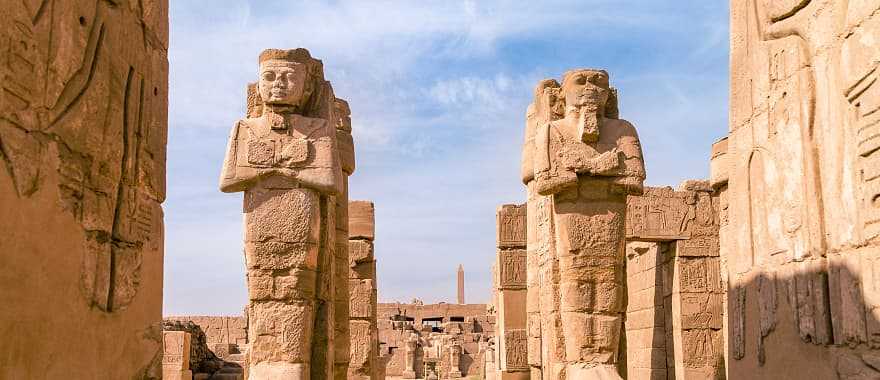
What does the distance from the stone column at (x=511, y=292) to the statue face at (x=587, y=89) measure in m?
5.89

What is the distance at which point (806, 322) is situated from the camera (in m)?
4.16

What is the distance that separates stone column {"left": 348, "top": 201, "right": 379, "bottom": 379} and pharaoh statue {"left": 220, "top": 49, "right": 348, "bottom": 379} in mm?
A: 4932

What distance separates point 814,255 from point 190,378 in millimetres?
12326

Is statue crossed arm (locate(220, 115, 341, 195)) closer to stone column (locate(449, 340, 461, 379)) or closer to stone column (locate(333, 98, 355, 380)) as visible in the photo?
stone column (locate(333, 98, 355, 380))

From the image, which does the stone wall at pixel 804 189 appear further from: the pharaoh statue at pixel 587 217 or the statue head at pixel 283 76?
the statue head at pixel 283 76

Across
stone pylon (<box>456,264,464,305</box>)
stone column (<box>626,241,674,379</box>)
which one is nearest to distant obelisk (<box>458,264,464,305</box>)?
stone pylon (<box>456,264,464,305</box>)

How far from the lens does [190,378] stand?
48.5 ft

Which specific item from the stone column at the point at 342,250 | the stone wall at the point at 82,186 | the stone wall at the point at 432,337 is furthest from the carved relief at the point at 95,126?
the stone wall at the point at 432,337

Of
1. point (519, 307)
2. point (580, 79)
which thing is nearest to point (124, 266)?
point (580, 79)

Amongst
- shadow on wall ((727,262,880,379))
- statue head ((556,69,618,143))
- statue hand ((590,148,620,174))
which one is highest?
statue head ((556,69,618,143))

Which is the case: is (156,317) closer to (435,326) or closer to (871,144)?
(871,144)

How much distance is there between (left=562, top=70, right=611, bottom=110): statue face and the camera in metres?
8.25

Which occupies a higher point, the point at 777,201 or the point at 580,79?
the point at 580,79

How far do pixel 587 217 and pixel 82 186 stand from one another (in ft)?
16.8
